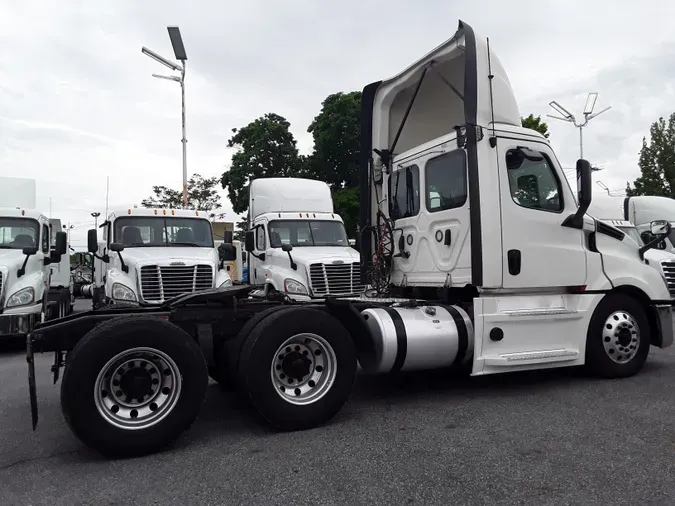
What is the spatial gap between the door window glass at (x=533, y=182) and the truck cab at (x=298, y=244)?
4.54m

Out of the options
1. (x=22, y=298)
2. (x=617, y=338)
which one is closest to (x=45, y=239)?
(x=22, y=298)

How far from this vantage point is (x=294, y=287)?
36.6ft

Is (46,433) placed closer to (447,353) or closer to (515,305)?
(447,353)

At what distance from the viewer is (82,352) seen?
13.6ft

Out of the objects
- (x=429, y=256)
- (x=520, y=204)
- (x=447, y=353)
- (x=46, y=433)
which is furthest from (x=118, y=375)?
(x=520, y=204)

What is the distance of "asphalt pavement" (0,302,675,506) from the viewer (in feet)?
11.6

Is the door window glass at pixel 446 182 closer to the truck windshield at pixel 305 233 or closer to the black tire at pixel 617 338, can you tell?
the black tire at pixel 617 338

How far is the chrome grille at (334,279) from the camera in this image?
11102 millimetres

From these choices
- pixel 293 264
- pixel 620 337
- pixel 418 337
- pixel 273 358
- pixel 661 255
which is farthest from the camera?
pixel 661 255

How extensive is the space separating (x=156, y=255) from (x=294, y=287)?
2737 millimetres

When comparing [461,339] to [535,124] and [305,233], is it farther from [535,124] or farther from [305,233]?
[535,124]

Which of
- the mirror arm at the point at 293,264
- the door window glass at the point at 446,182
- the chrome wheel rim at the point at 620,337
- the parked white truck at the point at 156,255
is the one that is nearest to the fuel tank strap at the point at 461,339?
the door window glass at the point at 446,182

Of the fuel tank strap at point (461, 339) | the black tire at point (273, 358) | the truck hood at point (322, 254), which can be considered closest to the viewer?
the black tire at point (273, 358)

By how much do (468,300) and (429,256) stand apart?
71 centimetres
